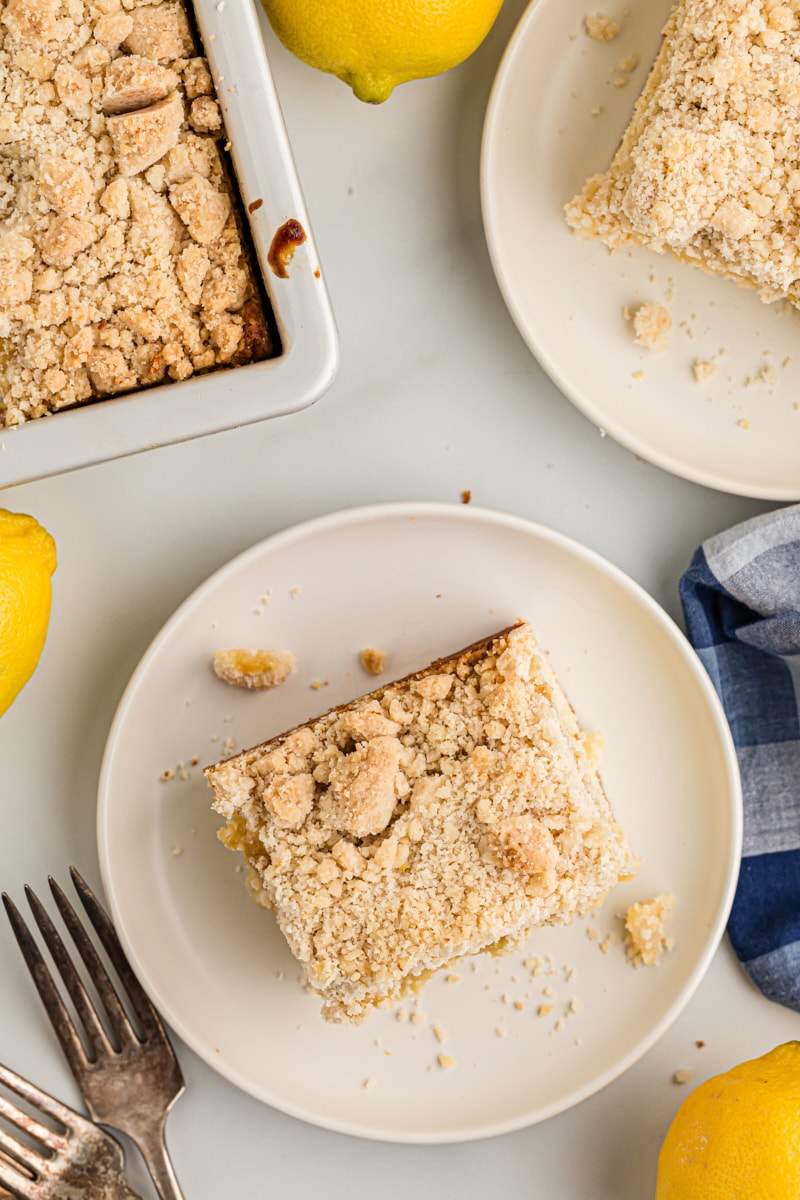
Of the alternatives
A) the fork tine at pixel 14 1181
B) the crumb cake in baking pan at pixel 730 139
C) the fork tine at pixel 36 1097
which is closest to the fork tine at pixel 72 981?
the fork tine at pixel 36 1097

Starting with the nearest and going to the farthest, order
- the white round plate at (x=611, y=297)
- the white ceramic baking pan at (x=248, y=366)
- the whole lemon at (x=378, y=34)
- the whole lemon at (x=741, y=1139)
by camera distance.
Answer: the white ceramic baking pan at (x=248, y=366)
the whole lemon at (x=378, y=34)
the whole lemon at (x=741, y=1139)
the white round plate at (x=611, y=297)

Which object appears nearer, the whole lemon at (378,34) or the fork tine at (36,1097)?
the whole lemon at (378,34)

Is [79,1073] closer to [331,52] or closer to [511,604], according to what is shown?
[511,604]

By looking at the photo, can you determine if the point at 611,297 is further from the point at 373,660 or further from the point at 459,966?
the point at 459,966

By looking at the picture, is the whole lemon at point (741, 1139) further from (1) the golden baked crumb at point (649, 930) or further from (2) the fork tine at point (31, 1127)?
(2) the fork tine at point (31, 1127)

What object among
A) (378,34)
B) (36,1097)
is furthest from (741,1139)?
(378,34)

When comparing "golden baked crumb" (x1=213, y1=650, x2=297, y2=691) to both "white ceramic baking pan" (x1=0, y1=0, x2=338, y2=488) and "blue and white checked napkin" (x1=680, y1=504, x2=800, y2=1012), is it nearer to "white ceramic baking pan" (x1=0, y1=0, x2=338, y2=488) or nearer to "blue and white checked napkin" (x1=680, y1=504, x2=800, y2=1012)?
"white ceramic baking pan" (x1=0, y1=0, x2=338, y2=488)

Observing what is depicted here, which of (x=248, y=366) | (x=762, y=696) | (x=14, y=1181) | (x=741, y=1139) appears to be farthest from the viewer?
(x=762, y=696)

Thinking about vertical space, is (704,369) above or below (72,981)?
above
